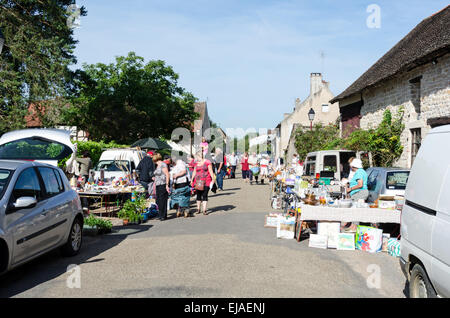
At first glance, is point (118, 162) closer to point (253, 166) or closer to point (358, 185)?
point (358, 185)

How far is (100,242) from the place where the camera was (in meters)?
8.82

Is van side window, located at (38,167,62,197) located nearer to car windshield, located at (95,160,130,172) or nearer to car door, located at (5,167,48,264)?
car door, located at (5,167,48,264)

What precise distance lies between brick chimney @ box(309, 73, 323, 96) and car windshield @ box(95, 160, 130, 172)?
38263mm

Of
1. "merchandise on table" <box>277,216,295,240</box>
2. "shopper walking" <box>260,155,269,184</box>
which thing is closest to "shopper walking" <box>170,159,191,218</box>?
"merchandise on table" <box>277,216,295,240</box>

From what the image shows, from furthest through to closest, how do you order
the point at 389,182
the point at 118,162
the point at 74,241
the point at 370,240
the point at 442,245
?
the point at 118,162 < the point at 389,182 < the point at 370,240 < the point at 74,241 < the point at 442,245

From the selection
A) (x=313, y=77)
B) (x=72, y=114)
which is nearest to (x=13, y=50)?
(x=72, y=114)

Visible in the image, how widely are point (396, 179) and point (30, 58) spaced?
18721mm

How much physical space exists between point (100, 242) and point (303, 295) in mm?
5035

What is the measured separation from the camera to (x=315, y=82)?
2016 inches

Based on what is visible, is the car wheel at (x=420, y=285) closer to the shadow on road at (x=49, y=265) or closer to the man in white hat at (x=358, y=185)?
the shadow on road at (x=49, y=265)

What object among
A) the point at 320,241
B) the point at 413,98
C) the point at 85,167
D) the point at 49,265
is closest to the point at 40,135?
the point at 85,167

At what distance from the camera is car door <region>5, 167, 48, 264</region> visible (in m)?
5.52

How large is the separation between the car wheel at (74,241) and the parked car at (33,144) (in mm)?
3627
